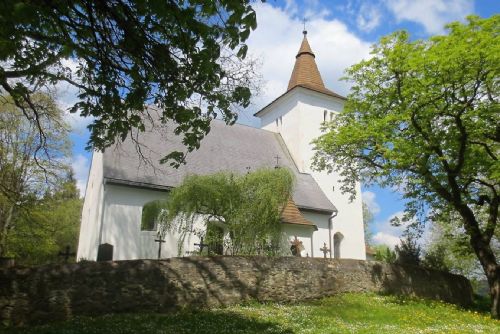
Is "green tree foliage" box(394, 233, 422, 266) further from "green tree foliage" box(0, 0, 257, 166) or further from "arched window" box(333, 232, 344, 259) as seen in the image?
"green tree foliage" box(0, 0, 257, 166)

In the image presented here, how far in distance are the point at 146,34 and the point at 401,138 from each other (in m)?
11.3

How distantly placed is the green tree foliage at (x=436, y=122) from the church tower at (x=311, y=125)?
908cm

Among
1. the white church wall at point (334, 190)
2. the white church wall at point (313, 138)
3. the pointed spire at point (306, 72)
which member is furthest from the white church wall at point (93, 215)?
the pointed spire at point (306, 72)

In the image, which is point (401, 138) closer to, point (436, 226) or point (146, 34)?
point (146, 34)

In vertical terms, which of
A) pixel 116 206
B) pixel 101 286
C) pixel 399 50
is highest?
pixel 399 50

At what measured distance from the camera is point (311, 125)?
3050 centimetres

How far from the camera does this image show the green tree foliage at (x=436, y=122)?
13414 mm

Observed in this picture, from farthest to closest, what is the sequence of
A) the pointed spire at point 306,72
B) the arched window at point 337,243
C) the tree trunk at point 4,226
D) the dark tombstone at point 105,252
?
the pointed spire at point 306,72 < the arched window at point 337,243 < the tree trunk at point 4,226 < the dark tombstone at point 105,252

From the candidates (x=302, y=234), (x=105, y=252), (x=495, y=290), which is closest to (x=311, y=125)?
(x=302, y=234)

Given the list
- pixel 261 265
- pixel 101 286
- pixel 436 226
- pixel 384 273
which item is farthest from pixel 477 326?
pixel 436 226

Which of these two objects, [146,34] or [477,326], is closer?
[146,34]

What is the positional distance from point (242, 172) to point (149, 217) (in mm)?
6269

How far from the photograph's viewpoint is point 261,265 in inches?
516

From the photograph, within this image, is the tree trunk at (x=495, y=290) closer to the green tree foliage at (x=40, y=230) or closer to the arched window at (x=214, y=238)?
the arched window at (x=214, y=238)
